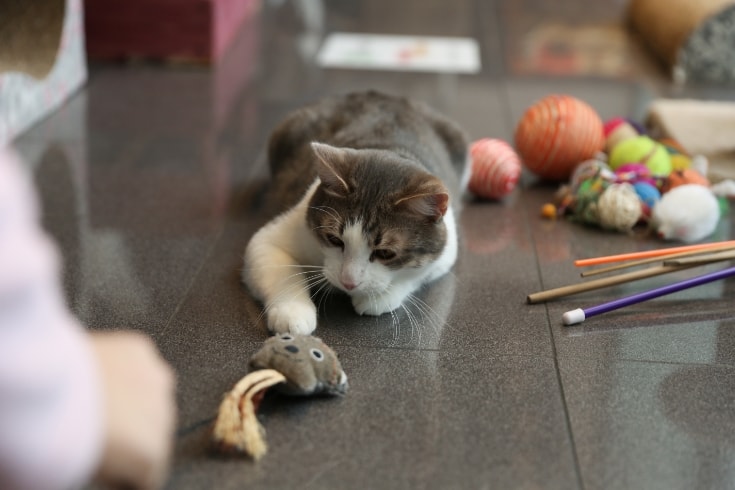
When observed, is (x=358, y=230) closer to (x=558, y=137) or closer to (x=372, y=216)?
(x=372, y=216)

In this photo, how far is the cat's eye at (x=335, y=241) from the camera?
1824 millimetres

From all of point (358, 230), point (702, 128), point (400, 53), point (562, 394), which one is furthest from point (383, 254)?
point (400, 53)

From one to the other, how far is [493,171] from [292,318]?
1.04m

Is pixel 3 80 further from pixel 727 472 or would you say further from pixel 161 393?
pixel 727 472

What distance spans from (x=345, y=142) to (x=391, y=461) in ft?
3.28

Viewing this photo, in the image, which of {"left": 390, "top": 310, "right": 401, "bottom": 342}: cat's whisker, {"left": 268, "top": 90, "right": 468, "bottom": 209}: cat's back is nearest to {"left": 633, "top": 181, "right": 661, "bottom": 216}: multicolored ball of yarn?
{"left": 268, "top": 90, "right": 468, "bottom": 209}: cat's back

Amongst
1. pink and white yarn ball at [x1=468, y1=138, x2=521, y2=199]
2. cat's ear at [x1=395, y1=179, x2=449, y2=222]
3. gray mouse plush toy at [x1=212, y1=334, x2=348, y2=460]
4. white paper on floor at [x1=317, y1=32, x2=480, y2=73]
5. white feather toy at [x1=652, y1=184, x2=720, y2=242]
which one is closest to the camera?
gray mouse plush toy at [x1=212, y1=334, x2=348, y2=460]

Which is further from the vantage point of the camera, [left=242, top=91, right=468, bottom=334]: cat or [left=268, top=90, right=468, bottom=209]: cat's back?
[left=268, top=90, right=468, bottom=209]: cat's back

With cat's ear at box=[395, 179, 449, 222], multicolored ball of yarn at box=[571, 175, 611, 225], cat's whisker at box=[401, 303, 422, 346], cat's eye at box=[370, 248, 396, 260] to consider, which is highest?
cat's ear at box=[395, 179, 449, 222]

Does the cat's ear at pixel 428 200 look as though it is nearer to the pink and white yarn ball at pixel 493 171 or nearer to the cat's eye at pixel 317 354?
the cat's eye at pixel 317 354

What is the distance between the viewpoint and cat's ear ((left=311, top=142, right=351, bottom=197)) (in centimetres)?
180

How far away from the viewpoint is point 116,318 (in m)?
1.92

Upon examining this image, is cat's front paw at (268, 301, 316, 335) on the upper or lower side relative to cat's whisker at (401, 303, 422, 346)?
upper

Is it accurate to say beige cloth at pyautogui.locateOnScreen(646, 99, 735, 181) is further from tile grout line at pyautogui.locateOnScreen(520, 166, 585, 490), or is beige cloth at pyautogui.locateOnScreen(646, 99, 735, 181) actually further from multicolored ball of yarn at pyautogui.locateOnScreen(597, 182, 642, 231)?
tile grout line at pyautogui.locateOnScreen(520, 166, 585, 490)
